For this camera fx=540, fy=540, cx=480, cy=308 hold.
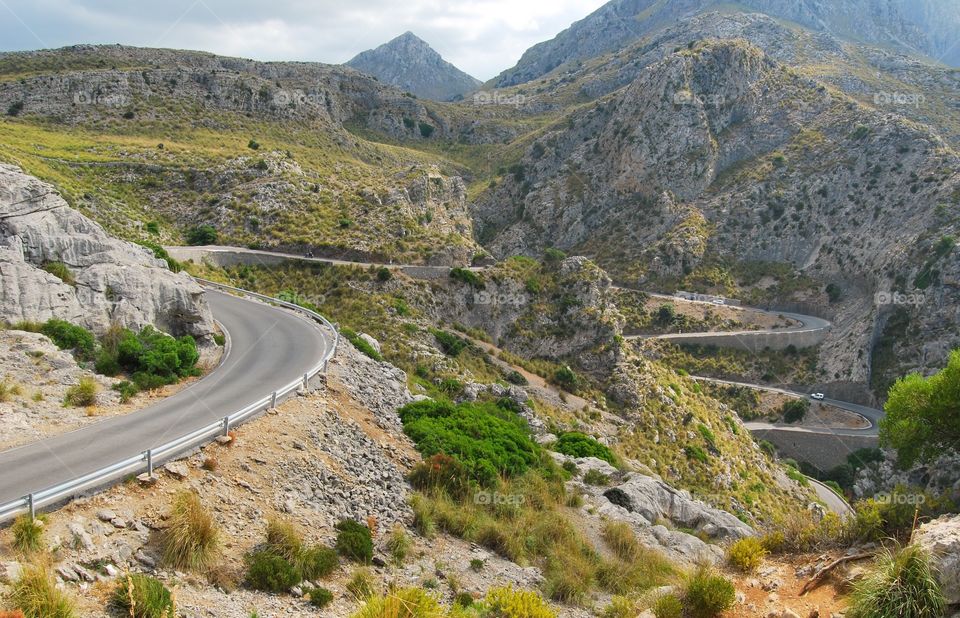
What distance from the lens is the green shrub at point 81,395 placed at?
46.3ft

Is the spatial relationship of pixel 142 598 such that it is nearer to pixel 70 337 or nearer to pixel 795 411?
pixel 70 337

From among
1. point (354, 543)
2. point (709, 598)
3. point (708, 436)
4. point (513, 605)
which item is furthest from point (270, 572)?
point (708, 436)

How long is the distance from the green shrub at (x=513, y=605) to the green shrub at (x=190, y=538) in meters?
5.26

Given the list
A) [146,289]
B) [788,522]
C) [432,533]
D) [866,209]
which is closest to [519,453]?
[432,533]

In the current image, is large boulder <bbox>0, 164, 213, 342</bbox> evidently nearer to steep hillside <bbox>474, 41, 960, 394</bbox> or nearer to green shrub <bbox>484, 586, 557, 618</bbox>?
green shrub <bbox>484, 586, 557, 618</bbox>

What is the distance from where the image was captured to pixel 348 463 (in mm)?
14672

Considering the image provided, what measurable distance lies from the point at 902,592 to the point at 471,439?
13182 millimetres

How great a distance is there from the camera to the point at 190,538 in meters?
9.34

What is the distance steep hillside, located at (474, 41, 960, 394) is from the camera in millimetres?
68625

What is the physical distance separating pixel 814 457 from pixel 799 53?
402 ft

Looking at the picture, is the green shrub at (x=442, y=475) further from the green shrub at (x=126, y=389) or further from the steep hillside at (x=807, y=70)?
the steep hillside at (x=807, y=70)

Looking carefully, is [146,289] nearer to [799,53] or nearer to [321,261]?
[321,261]

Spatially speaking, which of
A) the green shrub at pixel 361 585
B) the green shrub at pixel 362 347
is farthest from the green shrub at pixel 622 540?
the green shrub at pixel 362 347

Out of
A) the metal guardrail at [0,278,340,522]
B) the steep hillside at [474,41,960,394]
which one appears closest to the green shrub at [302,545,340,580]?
the metal guardrail at [0,278,340,522]
